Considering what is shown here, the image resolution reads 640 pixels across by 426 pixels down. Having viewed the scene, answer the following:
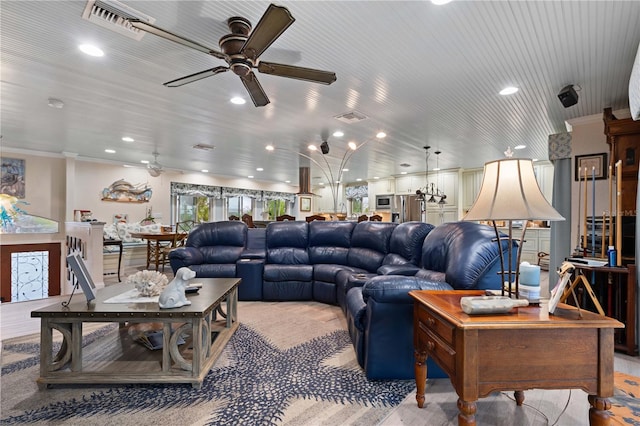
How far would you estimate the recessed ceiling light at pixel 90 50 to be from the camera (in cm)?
241

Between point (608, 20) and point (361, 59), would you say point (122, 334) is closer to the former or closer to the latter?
point (361, 59)

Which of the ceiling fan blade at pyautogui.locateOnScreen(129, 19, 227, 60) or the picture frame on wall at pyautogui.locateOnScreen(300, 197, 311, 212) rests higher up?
the ceiling fan blade at pyautogui.locateOnScreen(129, 19, 227, 60)

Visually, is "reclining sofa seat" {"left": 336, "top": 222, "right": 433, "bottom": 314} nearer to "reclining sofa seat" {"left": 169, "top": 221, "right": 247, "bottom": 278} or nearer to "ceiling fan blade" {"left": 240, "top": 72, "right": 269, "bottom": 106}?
"reclining sofa seat" {"left": 169, "top": 221, "right": 247, "bottom": 278}

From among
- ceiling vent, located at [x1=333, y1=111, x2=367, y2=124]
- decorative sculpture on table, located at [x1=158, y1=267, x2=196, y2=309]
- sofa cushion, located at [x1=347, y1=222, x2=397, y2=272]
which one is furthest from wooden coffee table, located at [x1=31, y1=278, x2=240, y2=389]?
ceiling vent, located at [x1=333, y1=111, x2=367, y2=124]

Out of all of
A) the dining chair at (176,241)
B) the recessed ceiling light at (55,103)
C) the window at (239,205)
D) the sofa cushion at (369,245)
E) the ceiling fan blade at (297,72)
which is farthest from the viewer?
the window at (239,205)

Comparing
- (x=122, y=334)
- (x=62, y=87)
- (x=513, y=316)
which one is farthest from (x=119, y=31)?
(x=513, y=316)

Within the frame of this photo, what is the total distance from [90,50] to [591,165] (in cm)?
560

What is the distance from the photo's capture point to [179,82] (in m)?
2.38

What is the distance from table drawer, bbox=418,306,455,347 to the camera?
1.30 m

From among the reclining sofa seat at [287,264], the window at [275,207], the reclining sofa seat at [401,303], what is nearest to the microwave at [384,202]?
the window at [275,207]

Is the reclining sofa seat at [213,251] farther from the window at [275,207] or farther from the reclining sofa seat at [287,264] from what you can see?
the window at [275,207]

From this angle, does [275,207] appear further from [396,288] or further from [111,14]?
[396,288]

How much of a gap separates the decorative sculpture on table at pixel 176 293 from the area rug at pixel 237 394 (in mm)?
537

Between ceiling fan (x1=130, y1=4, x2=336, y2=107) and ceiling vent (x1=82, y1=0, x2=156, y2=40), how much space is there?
40cm
